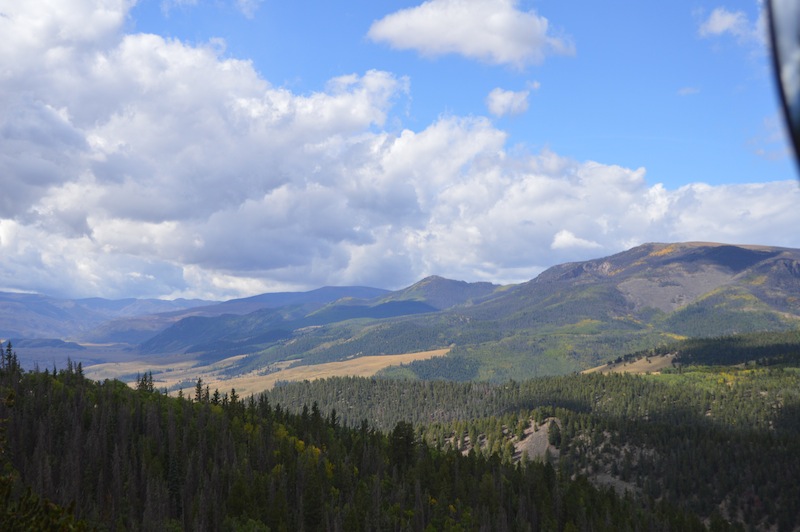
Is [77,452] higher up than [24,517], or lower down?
lower down

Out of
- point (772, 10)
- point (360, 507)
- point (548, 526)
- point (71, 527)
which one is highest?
point (772, 10)

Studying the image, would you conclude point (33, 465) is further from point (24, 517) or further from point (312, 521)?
point (24, 517)

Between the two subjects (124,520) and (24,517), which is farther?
(124,520)

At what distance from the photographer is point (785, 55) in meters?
5.14

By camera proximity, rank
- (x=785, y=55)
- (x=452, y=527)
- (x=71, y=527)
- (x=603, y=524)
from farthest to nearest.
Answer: (x=603, y=524), (x=452, y=527), (x=71, y=527), (x=785, y=55)

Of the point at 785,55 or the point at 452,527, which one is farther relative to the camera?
the point at 452,527

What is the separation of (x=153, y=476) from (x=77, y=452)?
26505 millimetres

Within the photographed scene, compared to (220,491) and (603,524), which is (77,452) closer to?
(220,491)

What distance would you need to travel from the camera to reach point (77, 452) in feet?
652

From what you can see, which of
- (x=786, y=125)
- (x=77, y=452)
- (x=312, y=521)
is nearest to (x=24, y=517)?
(x=786, y=125)

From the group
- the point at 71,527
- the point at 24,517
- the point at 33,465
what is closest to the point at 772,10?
the point at 24,517

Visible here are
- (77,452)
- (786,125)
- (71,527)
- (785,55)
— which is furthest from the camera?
(77,452)

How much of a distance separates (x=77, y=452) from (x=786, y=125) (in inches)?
9129

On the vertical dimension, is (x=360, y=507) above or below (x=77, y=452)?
below
